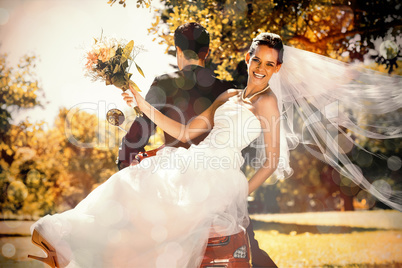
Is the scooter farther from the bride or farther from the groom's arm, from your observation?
the groom's arm

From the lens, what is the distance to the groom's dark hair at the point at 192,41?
4.07 meters

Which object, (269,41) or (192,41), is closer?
(269,41)

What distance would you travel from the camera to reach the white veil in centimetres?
450

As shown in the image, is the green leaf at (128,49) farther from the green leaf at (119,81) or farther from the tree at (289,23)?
the tree at (289,23)

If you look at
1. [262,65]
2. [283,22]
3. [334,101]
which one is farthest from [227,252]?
[283,22]

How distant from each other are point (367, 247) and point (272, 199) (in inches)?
786

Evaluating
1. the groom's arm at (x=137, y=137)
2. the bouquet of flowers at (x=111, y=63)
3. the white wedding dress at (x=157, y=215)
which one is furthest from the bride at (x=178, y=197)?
the groom's arm at (x=137, y=137)

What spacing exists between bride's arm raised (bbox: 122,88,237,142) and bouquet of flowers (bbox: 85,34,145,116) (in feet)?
0.50

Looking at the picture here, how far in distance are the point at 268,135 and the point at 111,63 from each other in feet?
5.82

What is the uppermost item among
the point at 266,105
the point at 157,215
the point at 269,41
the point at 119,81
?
the point at 269,41

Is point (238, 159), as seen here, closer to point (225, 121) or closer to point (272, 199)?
point (225, 121)

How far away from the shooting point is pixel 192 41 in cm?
409

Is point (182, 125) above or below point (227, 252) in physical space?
above

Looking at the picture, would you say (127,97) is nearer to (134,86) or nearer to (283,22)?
(134,86)
